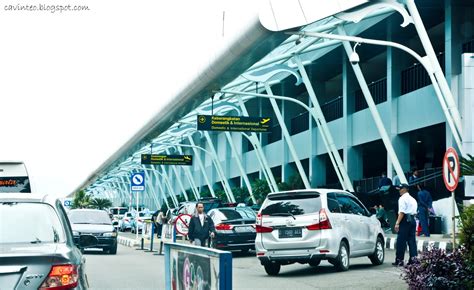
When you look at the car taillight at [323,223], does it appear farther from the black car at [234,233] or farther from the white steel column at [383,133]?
the white steel column at [383,133]

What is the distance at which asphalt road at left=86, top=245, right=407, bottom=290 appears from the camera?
15297 mm

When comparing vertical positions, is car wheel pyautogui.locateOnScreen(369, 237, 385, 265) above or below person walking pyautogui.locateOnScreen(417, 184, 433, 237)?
below

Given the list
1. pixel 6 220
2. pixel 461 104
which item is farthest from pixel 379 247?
pixel 6 220

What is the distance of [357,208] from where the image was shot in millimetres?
18750

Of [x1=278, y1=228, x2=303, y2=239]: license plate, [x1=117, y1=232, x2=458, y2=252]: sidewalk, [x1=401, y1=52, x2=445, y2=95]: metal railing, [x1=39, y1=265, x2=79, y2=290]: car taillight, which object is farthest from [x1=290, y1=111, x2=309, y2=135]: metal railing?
[x1=39, y1=265, x2=79, y2=290]: car taillight

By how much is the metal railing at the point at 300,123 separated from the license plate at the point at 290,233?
30.4 meters

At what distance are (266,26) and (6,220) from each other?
1680 centimetres

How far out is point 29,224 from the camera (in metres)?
8.40

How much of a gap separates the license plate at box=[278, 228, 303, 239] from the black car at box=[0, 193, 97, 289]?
852cm

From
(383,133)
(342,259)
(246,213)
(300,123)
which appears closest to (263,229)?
(342,259)

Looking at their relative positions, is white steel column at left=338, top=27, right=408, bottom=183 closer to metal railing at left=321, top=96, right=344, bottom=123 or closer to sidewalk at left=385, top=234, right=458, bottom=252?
sidewalk at left=385, top=234, right=458, bottom=252

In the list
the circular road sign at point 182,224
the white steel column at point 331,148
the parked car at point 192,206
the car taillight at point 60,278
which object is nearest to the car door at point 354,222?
the circular road sign at point 182,224

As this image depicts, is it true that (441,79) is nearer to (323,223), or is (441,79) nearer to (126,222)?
(323,223)

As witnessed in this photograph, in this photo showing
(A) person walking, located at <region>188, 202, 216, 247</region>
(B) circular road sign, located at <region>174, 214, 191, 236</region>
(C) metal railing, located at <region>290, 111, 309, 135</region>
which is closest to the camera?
(A) person walking, located at <region>188, 202, 216, 247</region>
